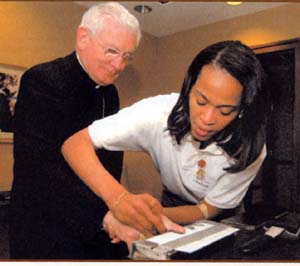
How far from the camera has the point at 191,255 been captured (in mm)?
1265

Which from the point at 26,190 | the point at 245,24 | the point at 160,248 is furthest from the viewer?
the point at 245,24

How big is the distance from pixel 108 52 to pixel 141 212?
56 centimetres

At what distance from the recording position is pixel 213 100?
1.38 meters

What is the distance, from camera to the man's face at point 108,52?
54.9 inches

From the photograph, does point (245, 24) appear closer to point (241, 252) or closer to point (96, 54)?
point (96, 54)

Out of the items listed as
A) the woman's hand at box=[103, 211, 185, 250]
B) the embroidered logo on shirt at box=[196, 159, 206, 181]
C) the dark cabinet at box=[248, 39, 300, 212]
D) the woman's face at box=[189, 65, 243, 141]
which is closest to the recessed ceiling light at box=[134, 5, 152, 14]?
the woman's face at box=[189, 65, 243, 141]

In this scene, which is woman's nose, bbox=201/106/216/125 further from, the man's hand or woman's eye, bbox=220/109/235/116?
the man's hand

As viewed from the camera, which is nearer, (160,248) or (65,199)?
(160,248)

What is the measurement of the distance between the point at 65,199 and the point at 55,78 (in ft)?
1.37

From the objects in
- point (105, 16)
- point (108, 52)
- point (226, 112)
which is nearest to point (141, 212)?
point (226, 112)

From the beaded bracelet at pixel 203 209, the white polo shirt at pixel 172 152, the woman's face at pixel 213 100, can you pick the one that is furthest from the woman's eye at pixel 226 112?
the beaded bracelet at pixel 203 209

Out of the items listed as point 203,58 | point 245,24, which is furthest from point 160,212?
point 245,24

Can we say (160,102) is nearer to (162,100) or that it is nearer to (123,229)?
(162,100)

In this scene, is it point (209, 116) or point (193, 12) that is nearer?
point (209, 116)
